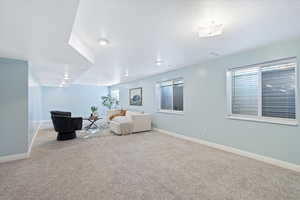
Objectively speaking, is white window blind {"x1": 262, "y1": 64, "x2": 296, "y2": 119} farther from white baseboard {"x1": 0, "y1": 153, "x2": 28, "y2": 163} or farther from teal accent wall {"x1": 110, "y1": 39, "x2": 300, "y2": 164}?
white baseboard {"x1": 0, "y1": 153, "x2": 28, "y2": 163}

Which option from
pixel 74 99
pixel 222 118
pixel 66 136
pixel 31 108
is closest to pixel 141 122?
pixel 66 136

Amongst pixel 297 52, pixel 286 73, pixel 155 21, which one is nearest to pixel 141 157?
pixel 155 21

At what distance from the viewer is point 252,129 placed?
9.88 feet

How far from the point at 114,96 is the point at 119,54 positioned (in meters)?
6.91

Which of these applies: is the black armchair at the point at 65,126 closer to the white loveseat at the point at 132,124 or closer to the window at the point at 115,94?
the white loveseat at the point at 132,124

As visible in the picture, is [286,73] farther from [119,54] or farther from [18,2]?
[18,2]

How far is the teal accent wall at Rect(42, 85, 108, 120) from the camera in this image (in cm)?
840

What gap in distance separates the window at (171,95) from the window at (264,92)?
1682mm

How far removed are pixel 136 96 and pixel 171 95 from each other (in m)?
2.36

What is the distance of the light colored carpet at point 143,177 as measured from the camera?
1.87 meters

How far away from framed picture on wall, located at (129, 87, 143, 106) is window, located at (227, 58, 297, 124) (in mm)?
Answer: 4085

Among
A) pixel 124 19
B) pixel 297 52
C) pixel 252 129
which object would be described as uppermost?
pixel 124 19

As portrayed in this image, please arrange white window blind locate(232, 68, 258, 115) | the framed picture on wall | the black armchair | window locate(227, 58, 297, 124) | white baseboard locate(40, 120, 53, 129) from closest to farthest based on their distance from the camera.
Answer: window locate(227, 58, 297, 124) → white window blind locate(232, 68, 258, 115) → the black armchair → white baseboard locate(40, 120, 53, 129) → the framed picture on wall

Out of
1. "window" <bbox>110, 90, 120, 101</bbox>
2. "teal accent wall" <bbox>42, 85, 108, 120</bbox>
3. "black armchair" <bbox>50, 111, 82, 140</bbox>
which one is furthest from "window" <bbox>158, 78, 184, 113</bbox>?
"teal accent wall" <bbox>42, 85, 108, 120</bbox>
